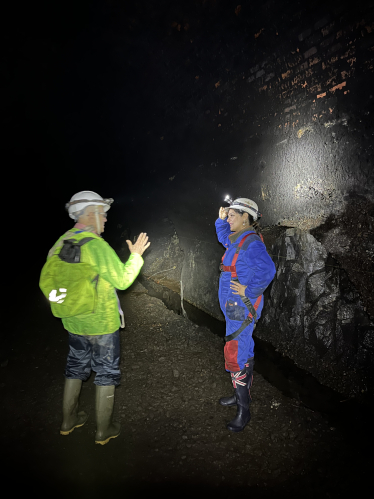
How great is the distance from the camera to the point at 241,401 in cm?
260

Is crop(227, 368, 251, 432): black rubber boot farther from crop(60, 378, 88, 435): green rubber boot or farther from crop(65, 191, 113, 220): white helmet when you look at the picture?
crop(65, 191, 113, 220): white helmet

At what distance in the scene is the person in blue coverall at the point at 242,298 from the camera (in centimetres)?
246

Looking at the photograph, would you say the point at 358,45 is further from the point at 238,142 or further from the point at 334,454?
the point at 334,454

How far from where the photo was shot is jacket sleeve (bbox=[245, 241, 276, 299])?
2432 mm

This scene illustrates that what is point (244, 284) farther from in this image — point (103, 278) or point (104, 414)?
point (104, 414)

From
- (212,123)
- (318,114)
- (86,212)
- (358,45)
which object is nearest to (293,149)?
(318,114)

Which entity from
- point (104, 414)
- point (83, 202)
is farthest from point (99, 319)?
point (83, 202)

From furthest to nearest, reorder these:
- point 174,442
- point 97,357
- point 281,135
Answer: point 281,135, point 174,442, point 97,357

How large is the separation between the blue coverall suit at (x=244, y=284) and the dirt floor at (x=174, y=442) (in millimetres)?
718

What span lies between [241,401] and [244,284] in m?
1.13

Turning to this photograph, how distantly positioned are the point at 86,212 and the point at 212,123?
3.41m

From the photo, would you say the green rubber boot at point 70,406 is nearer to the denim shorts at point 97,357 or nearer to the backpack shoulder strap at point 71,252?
the denim shorts at point 97,357

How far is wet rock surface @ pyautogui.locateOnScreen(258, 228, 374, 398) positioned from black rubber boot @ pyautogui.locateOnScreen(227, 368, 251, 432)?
1301mm

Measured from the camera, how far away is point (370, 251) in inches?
113
